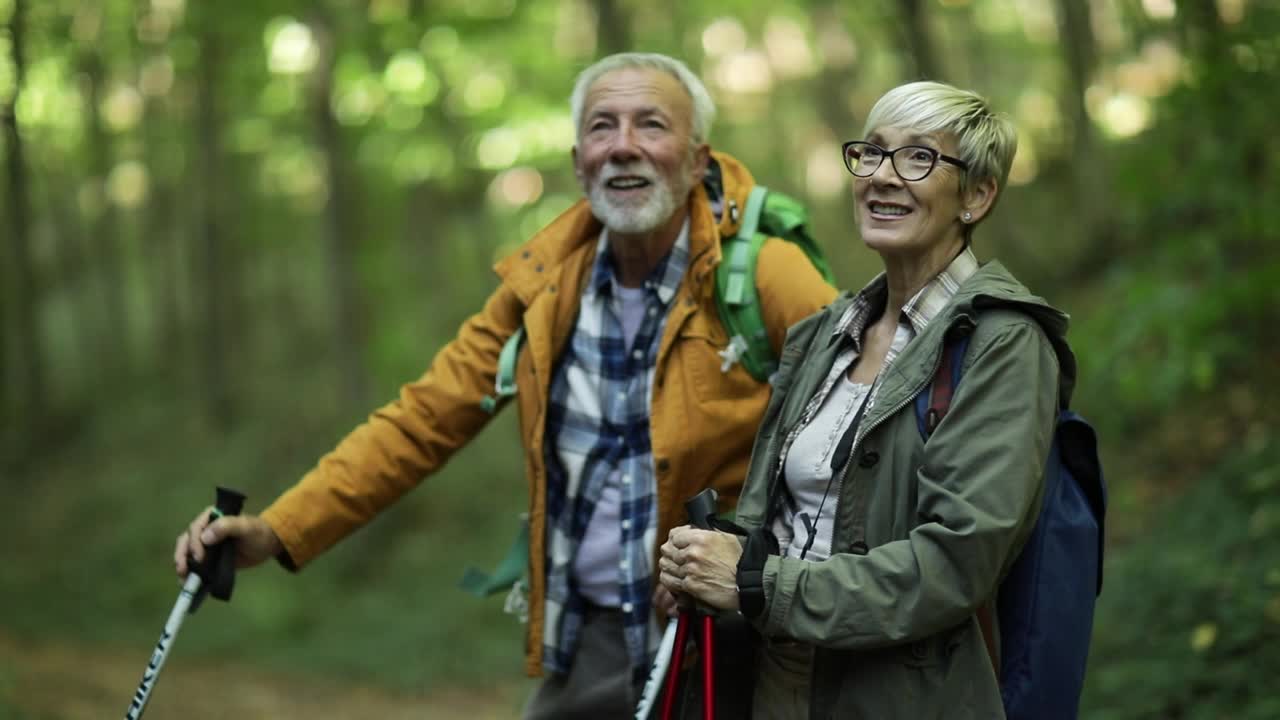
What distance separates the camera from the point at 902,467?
8.08 ft

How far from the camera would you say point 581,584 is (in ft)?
11.9

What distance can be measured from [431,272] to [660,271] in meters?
15.4

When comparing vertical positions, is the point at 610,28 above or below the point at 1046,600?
above

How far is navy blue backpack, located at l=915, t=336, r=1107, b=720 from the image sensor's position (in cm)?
245

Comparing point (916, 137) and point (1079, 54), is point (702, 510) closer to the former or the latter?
point (916, 137)

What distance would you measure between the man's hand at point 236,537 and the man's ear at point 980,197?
2214mm

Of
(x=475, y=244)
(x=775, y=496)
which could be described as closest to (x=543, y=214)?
(x=475, y=244)

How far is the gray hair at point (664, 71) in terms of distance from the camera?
367cm

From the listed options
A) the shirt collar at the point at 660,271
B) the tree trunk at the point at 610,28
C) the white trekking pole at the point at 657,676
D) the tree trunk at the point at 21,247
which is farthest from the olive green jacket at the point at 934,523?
the tree trunk at the point at 21,247

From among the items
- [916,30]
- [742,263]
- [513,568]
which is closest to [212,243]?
[916,30]

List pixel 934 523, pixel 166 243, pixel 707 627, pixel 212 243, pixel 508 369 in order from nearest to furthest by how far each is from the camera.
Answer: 1. pixel 934 523
2. pixel 707 627
3. pixel 508 369
4. pixel 212 243
5. pixel 166 243

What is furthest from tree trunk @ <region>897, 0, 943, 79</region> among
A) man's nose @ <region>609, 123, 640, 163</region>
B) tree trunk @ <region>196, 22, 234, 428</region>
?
tree trunk @ <region>196, 22, 234, 428</region>

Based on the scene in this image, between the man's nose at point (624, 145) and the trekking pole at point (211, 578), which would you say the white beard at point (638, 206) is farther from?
the trekking pole at point (211, 578)

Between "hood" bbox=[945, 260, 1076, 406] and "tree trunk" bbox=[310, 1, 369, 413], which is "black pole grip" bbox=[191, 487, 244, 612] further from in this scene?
"tree trunk" bbox=[310, 1, 369, 413]
